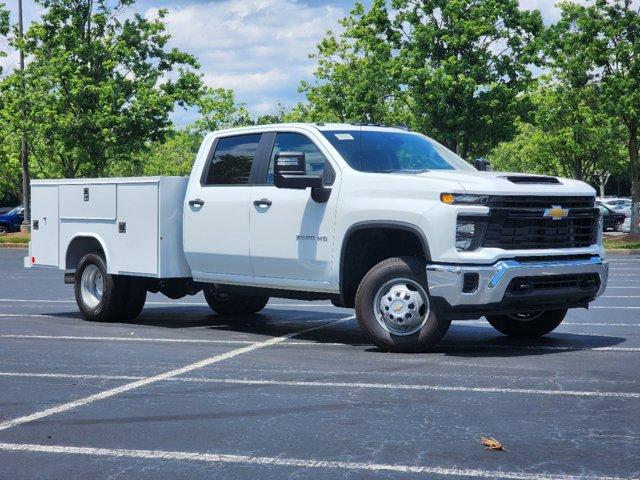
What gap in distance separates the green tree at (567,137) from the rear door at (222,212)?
25207mm

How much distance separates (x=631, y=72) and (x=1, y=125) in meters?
23.7

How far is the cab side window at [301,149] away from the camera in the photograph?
10.3 meters

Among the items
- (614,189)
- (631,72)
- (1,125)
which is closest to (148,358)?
(631,72)

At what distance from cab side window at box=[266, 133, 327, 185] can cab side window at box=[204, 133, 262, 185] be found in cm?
29

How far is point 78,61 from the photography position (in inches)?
1473

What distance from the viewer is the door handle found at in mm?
10445

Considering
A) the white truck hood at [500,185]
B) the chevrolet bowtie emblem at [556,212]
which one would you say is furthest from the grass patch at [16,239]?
the chevrolet bowtie emblem at [556,212]

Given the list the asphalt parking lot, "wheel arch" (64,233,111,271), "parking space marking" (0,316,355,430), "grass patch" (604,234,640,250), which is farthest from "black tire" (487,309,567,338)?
"grass patch" (604,234,640,250)

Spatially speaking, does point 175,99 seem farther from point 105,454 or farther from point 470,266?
point 105,454

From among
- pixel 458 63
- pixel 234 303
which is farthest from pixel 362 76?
pixel 234 303

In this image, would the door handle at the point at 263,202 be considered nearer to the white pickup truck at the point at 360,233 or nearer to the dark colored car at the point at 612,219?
the white pickup truck at the point at 360,233

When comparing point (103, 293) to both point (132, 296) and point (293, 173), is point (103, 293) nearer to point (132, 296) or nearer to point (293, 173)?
point (132, 296)

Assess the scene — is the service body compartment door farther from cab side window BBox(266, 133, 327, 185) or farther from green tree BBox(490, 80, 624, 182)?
green tree BBox(490, 80, 624, 182)

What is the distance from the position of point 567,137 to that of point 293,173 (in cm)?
4362
